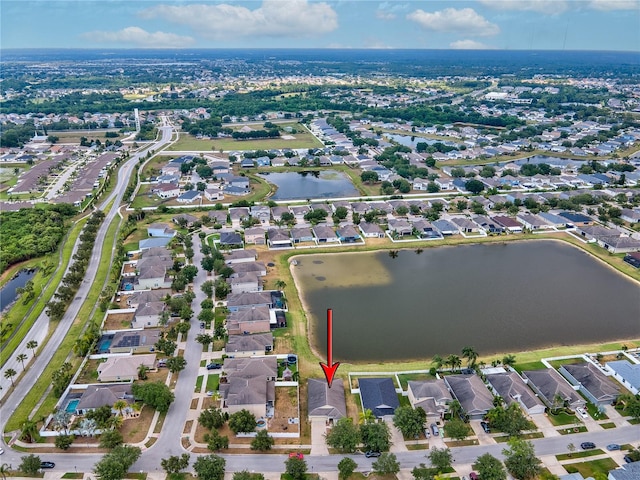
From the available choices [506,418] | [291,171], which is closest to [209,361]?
[506,418]

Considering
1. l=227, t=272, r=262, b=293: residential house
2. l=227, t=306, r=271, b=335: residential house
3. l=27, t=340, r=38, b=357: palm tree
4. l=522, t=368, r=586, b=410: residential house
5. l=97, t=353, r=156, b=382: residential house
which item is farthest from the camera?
l=227, t=272, r=262, b=293: residential house

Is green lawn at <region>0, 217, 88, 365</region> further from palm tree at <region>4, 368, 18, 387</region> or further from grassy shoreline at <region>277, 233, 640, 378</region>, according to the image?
grassy shoreline at <region>277, 233, 640, 378</region>

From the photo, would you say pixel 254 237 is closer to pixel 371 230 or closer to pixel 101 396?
pixel 371 230

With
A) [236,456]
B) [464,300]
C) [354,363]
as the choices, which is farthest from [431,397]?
[464,300]

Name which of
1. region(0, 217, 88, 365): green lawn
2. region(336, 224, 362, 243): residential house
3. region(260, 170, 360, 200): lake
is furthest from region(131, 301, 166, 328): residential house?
region(260, 170, 360, 200): lake

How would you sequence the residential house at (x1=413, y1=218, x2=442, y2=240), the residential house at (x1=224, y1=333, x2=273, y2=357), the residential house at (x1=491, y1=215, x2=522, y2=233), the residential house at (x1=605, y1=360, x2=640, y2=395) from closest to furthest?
the residential house at (x1=605, y1=360, x2=640, y2=395) → the residential house at (x1=224, y1=333, x2=273, y2=357) → the residential house at (x1=413, y1=218, x2=442, y2=240) → the residential house at (x1=491, y1=215, x2=522, y2=233)

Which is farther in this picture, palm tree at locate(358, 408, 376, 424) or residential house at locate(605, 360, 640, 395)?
residential house at locate(605, 360, 640, 395)

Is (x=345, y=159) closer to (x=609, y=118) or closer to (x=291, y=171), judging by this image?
(x=291, y=171)
